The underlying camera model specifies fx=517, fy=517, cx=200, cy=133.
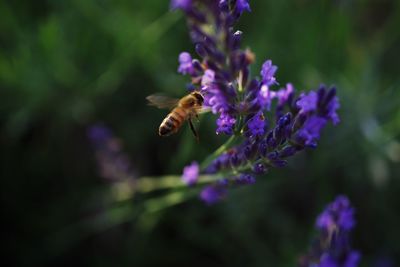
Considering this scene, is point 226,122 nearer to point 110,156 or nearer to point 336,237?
point 336,237

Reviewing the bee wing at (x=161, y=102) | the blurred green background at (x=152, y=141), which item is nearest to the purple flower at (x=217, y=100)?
the bee wing at (x=161, y=102)

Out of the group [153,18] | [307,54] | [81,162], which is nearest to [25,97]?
[81,162]

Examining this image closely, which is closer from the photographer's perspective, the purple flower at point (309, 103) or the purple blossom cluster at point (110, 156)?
the purple flower at point (309, 103)

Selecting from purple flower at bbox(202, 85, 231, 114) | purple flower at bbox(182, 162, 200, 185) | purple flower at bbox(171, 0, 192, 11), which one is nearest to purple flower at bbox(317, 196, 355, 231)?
purple flower at bbox(182, 162, 200, 185)

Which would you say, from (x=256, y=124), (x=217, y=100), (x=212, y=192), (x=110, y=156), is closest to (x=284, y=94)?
(x=256, y=124)

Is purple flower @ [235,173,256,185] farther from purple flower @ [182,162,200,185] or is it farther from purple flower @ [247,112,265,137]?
purple flower @ [182,162,200,185]

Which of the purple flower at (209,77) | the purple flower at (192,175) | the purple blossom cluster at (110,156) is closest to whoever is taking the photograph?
the purple flower at (209,77)

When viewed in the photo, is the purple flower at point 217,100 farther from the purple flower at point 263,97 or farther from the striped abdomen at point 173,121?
the striped abdomen at point 173,121
